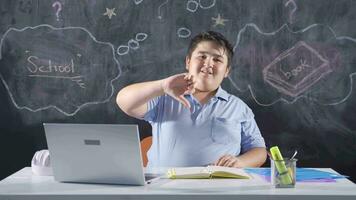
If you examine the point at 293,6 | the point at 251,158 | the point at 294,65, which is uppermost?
the point at 293,6

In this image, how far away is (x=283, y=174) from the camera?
1.76 meters

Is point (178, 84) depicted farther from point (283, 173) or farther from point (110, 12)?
point (110, 12)

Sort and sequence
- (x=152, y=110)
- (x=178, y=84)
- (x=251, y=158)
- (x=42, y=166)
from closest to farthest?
(x=42, y=166) < (x=178, y=84) < (x=251, y=158) < (x=152, y=110)

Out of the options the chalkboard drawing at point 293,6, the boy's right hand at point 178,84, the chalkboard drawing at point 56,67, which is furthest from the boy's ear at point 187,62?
the boy's right hand at point 178,84

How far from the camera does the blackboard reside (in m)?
3.36

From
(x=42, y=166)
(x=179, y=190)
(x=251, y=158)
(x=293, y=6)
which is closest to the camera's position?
(x=179, y=190)

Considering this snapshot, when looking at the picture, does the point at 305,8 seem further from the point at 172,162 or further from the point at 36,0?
the point at 36,0

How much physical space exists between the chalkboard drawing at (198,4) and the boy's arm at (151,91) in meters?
0.86

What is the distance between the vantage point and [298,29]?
3361 millimetres

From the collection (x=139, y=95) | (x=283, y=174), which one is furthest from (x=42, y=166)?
(x=283, y=174)

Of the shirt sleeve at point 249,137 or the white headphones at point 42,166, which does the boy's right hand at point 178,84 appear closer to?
the white headphones at point 42,166

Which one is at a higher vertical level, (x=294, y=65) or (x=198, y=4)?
(x=198, y=4)

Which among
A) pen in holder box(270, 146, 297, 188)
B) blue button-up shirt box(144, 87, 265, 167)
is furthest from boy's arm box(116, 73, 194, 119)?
pen in holder box(270, 146, 297, 188)

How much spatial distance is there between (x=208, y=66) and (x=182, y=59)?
19.2 inches
